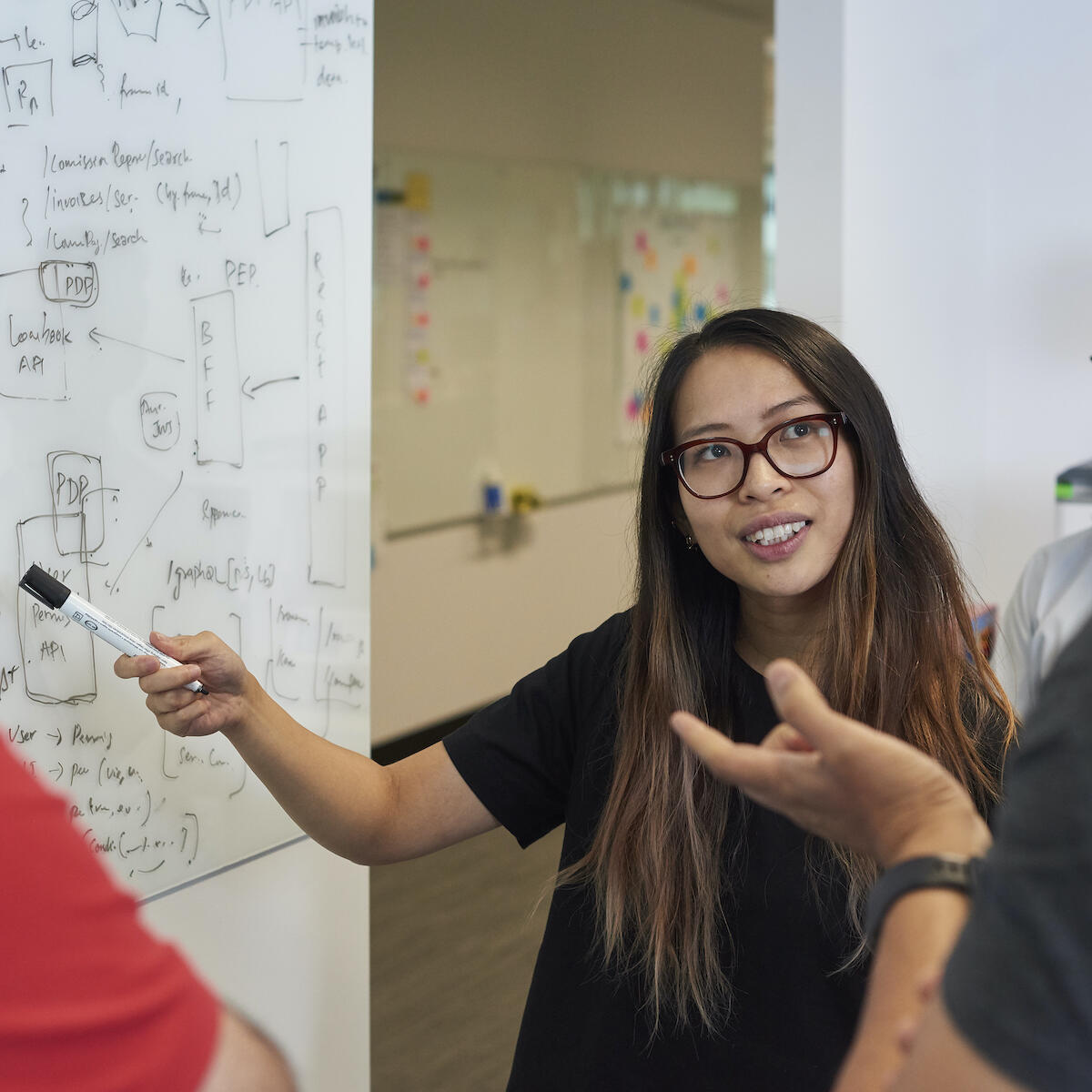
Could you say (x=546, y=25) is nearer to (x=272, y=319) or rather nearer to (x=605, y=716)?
(x=272, y=319)

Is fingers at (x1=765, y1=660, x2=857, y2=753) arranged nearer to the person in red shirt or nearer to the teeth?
the person in red shirt

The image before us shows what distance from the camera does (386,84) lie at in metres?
3.73

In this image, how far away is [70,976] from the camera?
0.49m

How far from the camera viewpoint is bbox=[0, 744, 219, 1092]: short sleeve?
0.49 m

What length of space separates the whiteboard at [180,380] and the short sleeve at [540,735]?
298 mm

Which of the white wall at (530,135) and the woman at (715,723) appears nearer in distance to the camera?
the woman at (715,723)

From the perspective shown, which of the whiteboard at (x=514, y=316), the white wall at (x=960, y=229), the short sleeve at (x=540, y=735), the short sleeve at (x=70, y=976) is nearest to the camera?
the short sleeve at (x=70, y=976)

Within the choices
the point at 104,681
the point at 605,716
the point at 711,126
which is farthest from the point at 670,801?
the point at 711,126

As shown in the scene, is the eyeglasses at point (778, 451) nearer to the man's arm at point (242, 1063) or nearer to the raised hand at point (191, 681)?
the raised hand at point (191, 681)

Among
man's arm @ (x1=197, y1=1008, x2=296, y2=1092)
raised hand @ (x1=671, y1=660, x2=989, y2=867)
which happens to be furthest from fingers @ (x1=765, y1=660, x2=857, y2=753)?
man's arm @ (x1=197, y1=1008, x2=296, y2=1092)

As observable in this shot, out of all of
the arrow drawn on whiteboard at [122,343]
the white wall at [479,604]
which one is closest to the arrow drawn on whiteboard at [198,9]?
the arrow drawn on whiteboard at [122,343]

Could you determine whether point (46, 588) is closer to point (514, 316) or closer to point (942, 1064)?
point (942, 1064)

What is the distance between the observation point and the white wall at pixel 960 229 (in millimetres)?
2383

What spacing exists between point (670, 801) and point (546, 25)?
3.82 meters
